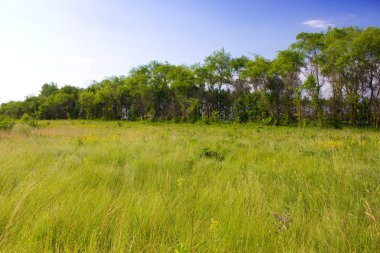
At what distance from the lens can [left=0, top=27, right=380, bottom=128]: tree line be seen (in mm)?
24344

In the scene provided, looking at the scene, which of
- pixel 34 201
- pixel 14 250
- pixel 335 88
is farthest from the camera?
pixel 335 88

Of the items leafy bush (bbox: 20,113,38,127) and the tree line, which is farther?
the tree line

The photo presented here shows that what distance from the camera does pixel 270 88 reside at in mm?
33719

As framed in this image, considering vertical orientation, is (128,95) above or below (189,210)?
above

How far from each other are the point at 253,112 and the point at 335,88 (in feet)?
36.3

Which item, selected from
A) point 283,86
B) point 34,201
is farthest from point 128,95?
point 34,201

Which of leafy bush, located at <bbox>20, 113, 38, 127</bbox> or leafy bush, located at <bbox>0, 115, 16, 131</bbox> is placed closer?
leafy bush, located at <bbox>0, 115, 16, 131</bbox>

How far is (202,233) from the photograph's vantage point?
1.84 meters

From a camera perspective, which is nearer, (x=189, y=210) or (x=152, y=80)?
(x=189, y=210)

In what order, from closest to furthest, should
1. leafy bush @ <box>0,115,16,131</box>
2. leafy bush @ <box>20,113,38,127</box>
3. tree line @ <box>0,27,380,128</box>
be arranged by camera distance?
leafy bush @ <box>0,115,16,131</box>
leafy bush @ <box>20,113,38,127</box>
tree line @ <box>0,27,380,128</box>

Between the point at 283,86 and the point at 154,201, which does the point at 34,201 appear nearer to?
the point at 154,201

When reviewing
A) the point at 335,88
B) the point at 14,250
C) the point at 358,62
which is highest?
the point at 358,62

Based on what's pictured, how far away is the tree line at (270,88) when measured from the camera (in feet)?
79.9

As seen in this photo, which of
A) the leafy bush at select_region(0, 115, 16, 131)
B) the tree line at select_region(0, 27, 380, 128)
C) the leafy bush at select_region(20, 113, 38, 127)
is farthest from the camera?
the tree line at select_region(0, 27, 380, 128)
